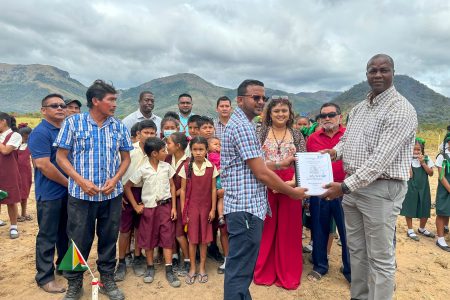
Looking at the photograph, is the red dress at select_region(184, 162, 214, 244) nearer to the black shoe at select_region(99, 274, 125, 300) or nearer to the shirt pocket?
the black shoe at select_region(99, 274, 125, 300)

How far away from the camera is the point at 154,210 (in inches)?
161

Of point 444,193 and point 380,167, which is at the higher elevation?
point 380,167

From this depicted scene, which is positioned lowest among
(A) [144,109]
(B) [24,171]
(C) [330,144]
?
(B) [24,171]

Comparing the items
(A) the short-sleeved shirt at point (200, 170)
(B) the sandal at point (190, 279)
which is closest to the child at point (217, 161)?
(A) the short-sleeved shirt at point (200, 170)

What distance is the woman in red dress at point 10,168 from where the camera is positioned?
554cm

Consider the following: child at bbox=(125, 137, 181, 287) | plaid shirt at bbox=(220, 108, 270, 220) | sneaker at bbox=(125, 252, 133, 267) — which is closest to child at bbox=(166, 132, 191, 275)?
child at bbox=(125, 137, 181, 287)

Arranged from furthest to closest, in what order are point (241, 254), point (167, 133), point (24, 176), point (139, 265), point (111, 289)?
point (24, 176) < point (167, 133) < point (139, 265) < point (111, 289) < point (241, 254)

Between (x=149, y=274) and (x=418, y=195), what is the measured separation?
515 centimetres

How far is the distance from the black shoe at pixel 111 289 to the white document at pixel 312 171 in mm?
2491

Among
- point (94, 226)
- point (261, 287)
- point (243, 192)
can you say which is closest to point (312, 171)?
point (243, 192)

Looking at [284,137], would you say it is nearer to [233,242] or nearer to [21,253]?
[233,242]

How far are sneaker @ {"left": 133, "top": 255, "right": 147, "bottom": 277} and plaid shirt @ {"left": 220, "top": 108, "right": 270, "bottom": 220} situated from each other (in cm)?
225

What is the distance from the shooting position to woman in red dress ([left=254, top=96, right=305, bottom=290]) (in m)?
3.81

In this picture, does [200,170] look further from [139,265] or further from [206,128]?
[139,265]
